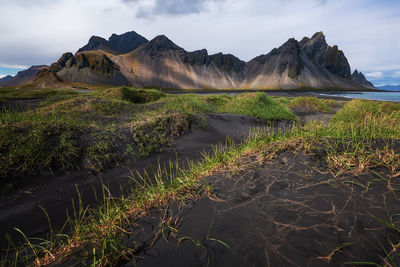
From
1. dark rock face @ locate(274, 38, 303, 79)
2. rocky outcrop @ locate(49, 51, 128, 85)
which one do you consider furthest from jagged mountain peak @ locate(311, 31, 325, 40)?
rocky outcrop @ locate(49, 51, 128, 85)

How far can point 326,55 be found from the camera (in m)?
187

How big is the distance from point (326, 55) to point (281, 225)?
236474mm

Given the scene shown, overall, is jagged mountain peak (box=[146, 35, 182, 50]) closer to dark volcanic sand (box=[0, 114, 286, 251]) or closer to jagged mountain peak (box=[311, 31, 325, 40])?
jagged mountain peak (box=[311, 31, 325, 40])

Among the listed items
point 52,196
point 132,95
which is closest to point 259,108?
point 132,95

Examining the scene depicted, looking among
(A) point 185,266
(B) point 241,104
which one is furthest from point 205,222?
(B) point 241,104

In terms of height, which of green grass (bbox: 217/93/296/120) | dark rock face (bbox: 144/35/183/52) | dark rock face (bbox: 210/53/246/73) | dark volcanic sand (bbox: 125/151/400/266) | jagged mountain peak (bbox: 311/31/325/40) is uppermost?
jagged mountain peak (bbox: 311/31/325/40)

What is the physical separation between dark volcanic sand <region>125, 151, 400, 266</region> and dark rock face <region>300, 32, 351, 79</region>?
727ft

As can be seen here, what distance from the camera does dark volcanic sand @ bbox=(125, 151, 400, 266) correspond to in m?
1.53

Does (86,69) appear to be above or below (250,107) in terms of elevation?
above

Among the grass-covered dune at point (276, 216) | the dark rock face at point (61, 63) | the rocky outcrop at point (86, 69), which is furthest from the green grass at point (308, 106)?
the dark rock face at point (61, 63)

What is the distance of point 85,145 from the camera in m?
4.98

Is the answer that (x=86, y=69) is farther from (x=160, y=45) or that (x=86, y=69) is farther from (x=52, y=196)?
(x=52, y=196)

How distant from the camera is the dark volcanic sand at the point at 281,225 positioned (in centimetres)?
153

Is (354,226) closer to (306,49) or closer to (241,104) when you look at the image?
(241,104)
